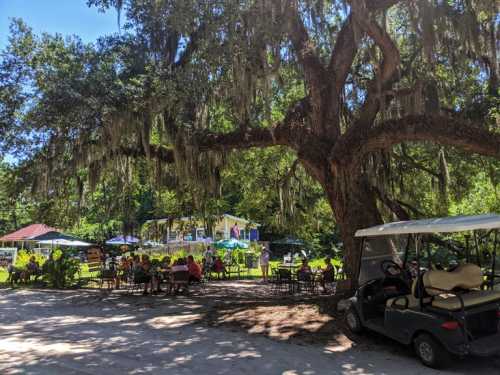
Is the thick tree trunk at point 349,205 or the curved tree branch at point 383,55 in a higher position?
the curved tree branch at point 383,55

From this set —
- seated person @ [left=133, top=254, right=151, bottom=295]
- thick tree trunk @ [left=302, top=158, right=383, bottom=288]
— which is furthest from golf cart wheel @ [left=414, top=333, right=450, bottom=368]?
seated person @ [left=133, top=254, right=151, bottom=295]

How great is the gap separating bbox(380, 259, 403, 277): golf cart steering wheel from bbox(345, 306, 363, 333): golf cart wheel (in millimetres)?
788

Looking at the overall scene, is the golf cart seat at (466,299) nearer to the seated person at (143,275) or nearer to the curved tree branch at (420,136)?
the curved tree branch at (420,136)

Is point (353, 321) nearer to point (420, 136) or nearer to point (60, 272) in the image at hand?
point (420, 136)

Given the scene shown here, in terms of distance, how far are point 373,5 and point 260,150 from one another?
8.23 meters

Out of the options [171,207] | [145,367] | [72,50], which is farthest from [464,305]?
[171,207]

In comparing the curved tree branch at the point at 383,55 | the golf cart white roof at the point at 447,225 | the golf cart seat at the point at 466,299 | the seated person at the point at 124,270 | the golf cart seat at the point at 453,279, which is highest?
the curved tree branch at the point at 383,55

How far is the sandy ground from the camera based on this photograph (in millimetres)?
5668

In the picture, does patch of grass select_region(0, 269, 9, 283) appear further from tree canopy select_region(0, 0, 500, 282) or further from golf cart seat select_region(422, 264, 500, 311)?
golf cart seat select_region(422, 264, 500, 311)

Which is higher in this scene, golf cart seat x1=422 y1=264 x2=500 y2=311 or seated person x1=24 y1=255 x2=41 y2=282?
seated person x1=24 y1=255 x2=41 y2=282

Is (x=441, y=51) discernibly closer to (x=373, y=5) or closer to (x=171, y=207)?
(x=373, y=5)

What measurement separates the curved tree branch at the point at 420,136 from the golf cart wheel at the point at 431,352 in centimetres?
356

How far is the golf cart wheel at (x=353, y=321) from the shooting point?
714 centimetres

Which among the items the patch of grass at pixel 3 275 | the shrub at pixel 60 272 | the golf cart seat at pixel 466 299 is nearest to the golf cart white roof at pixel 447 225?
the golf cart seat at pixel 466 299
